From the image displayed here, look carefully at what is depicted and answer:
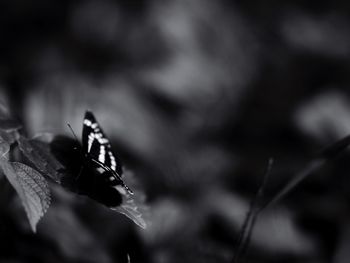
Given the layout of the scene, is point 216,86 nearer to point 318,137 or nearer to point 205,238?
point 318,137

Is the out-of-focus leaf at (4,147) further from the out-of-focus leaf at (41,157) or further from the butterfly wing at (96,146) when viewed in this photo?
the butterfly wing at (96,146)

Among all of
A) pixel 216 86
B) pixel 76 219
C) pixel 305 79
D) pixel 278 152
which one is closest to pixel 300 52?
pixel 305 79

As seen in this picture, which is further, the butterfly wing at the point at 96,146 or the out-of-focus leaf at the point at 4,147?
the butterfly wing at the point at 96,146

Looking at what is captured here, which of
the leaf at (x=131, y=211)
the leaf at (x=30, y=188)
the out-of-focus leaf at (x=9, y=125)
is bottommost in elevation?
the leaf at (x=30, y=188)

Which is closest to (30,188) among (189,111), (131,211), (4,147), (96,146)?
(4,147)

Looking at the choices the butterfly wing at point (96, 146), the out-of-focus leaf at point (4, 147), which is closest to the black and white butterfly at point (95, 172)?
the butterfly wing at point (96, 146)

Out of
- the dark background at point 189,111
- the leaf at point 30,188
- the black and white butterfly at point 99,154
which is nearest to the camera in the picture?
the leaf at point 30,188
